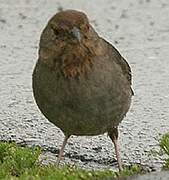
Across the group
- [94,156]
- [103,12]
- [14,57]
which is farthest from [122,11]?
[94,156]

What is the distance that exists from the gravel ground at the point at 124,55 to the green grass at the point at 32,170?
0.44 metres

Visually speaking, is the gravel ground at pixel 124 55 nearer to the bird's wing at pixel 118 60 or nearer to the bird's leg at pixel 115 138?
the bird's leg at pixel 115 138

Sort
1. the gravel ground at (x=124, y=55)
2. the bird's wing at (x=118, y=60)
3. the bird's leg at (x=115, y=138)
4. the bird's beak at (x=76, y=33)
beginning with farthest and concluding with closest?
the gravel ground at (x=124, y=55) → the bird's leg at (x=115, y=138) → the bird's wing at (x=118, y=60) → the bird's beak at (x=76, y=33)

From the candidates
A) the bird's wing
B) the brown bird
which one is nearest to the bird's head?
the brown bird

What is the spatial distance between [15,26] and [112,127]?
A: 3.96m

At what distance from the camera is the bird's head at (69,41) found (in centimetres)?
513

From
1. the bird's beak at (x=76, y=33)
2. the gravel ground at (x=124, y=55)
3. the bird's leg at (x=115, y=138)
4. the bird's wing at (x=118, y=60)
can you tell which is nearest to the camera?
the bird's beak at (x=76, y=33)

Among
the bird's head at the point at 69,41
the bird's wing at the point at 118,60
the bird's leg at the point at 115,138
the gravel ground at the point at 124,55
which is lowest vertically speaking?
the gravel ground at the point at 124,55

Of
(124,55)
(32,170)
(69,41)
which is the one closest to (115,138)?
(32,170)

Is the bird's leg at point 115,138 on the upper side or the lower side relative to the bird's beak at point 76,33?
lower

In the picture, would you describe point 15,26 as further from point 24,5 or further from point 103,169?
point 103,169

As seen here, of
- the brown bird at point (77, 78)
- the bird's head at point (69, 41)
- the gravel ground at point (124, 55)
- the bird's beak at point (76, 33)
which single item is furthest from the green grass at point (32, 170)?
the bird's beak at point (76, 33)

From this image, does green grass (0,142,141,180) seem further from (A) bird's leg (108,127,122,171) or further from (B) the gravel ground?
(B) the gravel ground

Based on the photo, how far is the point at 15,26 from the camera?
30.8ft
